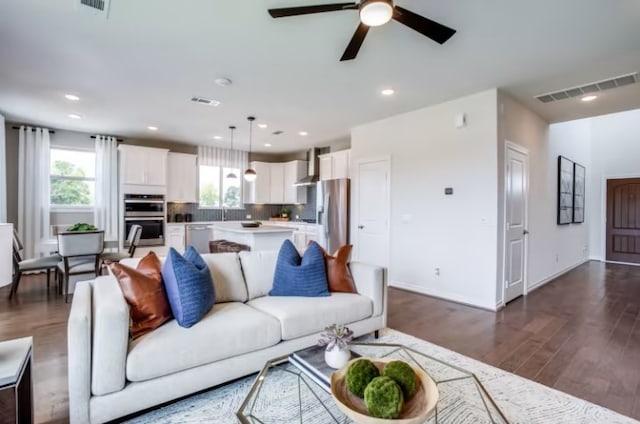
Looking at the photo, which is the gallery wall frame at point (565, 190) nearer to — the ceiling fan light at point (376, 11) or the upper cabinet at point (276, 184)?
the upper cabinet at point (276, 184)

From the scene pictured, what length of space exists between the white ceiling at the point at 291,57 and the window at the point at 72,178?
51.3 inches

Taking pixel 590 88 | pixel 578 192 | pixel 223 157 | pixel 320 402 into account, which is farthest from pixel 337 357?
pixel 578 192

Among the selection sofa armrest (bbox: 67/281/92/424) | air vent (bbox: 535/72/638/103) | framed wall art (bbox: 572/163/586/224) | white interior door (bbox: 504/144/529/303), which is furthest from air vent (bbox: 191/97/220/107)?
framed wall art (bbox: 572/163/586/224)

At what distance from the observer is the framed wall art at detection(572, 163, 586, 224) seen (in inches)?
254

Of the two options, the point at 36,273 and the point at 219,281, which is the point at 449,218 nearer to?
the point at 219,281

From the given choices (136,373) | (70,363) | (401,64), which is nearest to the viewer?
(70,363)

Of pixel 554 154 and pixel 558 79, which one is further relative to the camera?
pixel 554 154

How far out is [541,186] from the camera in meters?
5.05

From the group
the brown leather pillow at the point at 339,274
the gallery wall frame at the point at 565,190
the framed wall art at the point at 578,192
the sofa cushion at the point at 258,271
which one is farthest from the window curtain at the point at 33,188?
the framed wall art at the point at 578,192

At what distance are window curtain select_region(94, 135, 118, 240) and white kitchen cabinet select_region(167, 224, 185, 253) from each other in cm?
96

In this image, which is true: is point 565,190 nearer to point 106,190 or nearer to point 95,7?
point 95,7

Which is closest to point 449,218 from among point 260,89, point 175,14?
point 260,89

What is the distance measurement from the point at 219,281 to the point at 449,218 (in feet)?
10.2

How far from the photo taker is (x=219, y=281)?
100 inches
